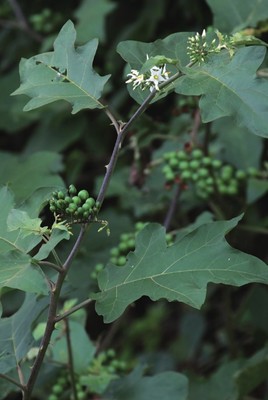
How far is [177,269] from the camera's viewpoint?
4.90 feet

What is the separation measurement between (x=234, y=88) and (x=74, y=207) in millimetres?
362

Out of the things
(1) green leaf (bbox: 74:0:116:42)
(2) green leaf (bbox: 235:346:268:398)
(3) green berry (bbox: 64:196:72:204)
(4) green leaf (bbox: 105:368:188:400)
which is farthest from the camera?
(1) green leaf (bbox: 74:0:116:42)

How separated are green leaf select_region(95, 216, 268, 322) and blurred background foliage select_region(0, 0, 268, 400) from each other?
788 mm

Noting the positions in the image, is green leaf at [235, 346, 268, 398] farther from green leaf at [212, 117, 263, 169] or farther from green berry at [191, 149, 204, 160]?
green leaf at [212, 117, 263, 169]

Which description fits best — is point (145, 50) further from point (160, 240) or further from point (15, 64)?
point (15, 64)

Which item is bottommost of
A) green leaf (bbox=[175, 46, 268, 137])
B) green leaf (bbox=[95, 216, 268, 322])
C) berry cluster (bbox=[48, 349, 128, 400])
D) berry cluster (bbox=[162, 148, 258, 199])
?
berry cluster (bbox=[48, 349, 128, 400])

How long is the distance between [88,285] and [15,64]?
1.41 metres

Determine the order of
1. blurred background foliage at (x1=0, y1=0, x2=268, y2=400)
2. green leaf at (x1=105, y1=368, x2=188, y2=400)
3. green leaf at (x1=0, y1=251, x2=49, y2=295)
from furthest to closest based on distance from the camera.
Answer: blurred background foliage at (x1=0, y1=0, x2=268, y2=400) < green leaf at (x1=105, y1=368, x2=188, y2=400) < green leaf at (x1=0, y1=251, x2=49, y2=295)

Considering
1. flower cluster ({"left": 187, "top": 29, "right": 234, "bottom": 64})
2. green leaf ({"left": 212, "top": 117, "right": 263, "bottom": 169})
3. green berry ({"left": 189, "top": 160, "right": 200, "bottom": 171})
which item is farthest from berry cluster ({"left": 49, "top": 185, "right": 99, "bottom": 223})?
green leaf ({"left": 212, "top": 117, "right": 263, "bottom": 169})

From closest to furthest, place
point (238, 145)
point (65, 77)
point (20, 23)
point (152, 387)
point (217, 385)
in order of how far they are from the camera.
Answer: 1. point (65, 77)
2. point (152, 387)
3. point (217, 385)
4. point (238, 145)
5. point (20, 23)

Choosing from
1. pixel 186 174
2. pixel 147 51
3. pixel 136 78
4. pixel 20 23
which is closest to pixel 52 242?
pixel 136 78

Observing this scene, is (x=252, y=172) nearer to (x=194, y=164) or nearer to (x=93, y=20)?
(x=194, y=164)

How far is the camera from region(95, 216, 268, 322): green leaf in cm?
146

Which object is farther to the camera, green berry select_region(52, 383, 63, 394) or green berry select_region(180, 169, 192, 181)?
green berry select_region(180, 169, 192, 181)
